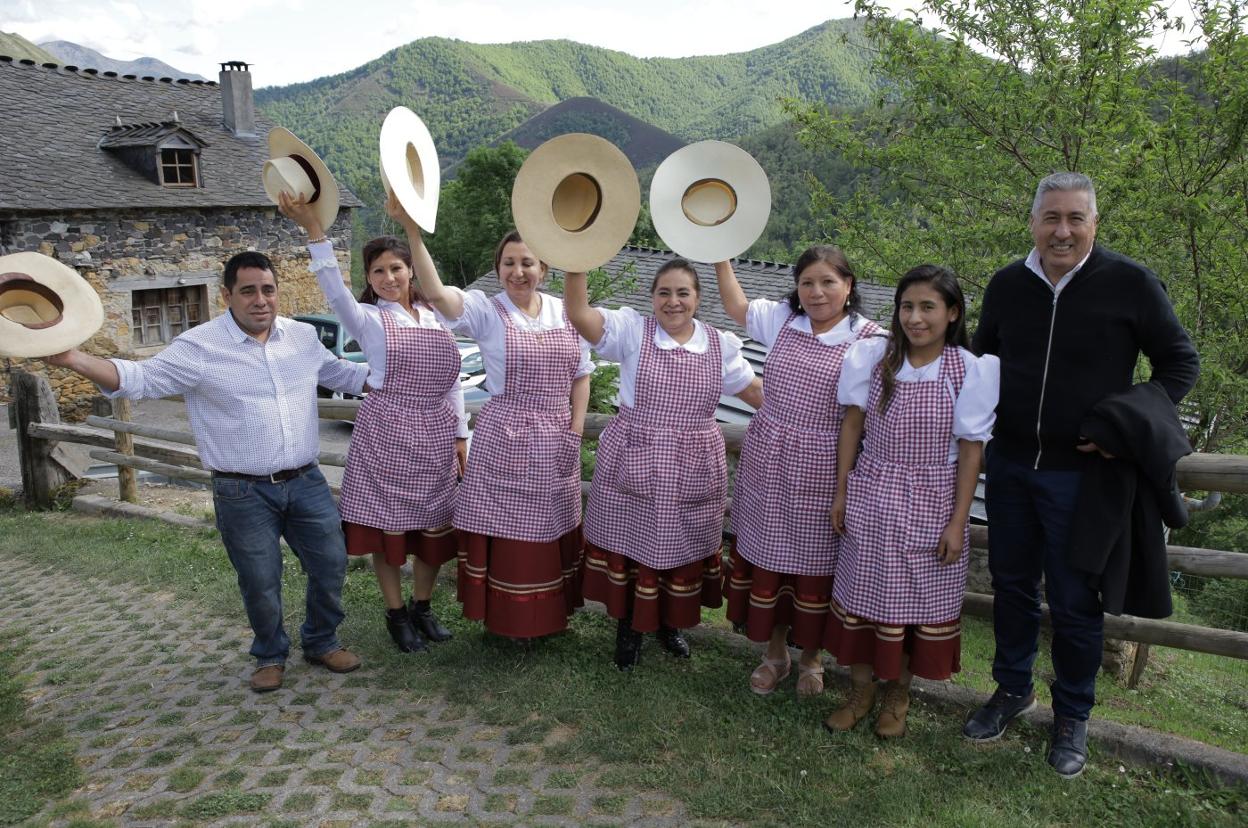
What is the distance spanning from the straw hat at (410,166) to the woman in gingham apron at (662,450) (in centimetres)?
58

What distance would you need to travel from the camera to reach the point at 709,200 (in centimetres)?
340

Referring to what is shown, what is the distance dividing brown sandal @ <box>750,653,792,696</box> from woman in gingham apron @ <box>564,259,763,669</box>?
0.31 meters

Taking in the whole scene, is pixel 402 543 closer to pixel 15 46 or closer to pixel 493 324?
pixel 493 324

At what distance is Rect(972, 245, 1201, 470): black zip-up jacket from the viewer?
2.67 metres

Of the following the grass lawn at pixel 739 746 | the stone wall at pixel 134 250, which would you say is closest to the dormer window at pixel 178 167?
the stone wall at pixel 134 250

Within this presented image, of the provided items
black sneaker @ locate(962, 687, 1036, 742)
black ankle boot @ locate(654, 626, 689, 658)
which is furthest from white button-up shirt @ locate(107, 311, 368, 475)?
black sneaker @ locate(962, 687, 1036, 742)

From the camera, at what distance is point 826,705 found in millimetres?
3266

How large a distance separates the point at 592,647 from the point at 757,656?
0.68 m

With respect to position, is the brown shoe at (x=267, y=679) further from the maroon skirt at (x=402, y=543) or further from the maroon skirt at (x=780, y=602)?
the maroon skirt at (x=780, y=602)

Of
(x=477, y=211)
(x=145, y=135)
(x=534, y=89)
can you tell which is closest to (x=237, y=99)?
(x=145, y=135)

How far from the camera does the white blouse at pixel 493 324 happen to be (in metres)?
3.37

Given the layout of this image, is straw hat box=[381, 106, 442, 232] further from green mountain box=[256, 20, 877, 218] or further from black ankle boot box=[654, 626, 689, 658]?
green mountain box=[256, 20, 877, 218]

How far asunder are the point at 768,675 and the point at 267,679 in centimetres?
194

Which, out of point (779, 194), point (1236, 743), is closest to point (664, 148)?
point (779, 194)
